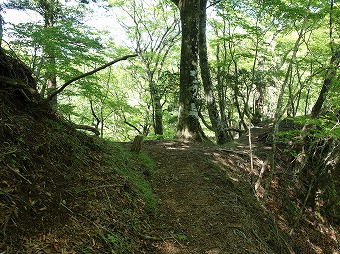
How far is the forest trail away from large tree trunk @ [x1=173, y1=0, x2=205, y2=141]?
1.16 m

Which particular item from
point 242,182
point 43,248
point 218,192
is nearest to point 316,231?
point 242,182

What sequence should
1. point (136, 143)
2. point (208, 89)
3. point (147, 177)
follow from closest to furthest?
point (147, 177) → point (136, 143) → point (208, 89)

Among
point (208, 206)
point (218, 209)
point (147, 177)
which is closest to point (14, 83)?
point (147, 177)

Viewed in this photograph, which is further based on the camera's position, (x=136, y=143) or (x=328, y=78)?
(x=328, y=78)

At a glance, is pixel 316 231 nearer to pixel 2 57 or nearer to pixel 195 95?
pixel 195 95

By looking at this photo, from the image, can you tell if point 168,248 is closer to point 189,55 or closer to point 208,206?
point 208,206

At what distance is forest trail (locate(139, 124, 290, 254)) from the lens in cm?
416

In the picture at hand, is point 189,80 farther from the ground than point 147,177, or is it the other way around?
point 189,80

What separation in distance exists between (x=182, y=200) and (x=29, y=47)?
5.99m

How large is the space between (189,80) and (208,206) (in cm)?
511

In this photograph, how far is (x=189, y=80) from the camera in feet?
29.7

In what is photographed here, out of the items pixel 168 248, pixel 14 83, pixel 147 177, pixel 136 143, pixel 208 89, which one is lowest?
pixel 168 248

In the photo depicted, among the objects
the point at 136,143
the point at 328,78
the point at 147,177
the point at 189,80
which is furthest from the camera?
the point at 189,80

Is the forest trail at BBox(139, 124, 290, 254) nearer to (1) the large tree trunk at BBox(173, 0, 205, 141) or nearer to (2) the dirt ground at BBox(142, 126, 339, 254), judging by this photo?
(2) the dirt ground at BBox(142, 126, 339, 254)
